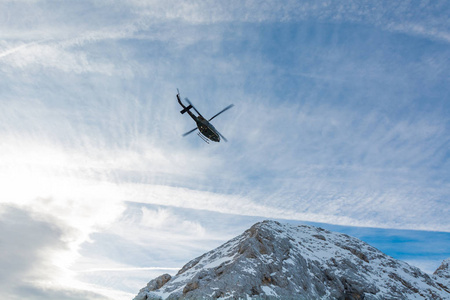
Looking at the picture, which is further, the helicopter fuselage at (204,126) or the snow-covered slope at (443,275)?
the snow-covered slope at (443,275)

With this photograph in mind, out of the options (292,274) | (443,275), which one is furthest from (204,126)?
(443,275)

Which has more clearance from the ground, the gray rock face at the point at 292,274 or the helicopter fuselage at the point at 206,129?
the helicopter fuselage at the point at 206,129

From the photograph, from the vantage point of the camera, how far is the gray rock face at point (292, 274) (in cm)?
10019

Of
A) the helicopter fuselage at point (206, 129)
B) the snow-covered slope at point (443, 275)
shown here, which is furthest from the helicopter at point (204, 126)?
the snow-covered slope at point (443, 275)

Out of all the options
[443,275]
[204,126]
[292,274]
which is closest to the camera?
[204,126]

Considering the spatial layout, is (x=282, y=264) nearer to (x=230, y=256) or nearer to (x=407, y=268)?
(x=230, y=256)

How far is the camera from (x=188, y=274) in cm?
12306

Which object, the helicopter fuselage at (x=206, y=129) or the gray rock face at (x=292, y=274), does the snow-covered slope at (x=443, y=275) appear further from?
the helicopter fuselage at (x=206, y=129)

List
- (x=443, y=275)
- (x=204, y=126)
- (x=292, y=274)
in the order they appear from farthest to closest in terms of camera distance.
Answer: (x=443, y=275) → (x=292, y=274) → (x=204, y=126)

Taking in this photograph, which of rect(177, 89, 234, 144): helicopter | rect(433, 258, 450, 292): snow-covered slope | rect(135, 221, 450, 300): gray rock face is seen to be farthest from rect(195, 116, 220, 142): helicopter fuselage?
rect(433, 258, 450, 292): snow-covered slope

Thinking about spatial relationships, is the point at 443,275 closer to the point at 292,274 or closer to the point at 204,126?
the point at 292,274

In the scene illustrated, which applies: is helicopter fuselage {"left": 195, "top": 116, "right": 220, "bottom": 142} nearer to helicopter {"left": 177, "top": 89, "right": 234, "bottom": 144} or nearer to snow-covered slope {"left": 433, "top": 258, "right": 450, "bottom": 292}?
helicopter {"left": 177, "top": 89, "right": 234, "bottom": 144}

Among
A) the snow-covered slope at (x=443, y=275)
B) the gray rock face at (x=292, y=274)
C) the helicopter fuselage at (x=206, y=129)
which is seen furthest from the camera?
the snow-covered slope at (x=443, y=275)

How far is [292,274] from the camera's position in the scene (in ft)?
370
